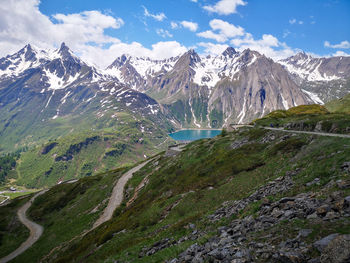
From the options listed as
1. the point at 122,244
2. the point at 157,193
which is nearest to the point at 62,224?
the point at 157,193

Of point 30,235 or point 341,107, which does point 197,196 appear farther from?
point 341,107

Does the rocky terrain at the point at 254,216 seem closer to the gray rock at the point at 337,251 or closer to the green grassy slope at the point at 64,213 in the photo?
the gray rock at the point at 337,251

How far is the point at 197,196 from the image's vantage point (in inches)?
1432

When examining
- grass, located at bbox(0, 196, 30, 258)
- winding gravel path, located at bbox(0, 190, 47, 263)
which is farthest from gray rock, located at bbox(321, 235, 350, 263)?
grass, located at bbox(0, 196, 30, 258)

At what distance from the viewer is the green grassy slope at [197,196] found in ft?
74.2

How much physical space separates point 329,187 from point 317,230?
7784 mm

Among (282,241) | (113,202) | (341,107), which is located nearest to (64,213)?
(113,202)

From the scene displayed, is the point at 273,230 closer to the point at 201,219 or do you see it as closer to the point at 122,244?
the point at 201,219

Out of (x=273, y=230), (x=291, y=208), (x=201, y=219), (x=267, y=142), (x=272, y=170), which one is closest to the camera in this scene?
(x=273, y=230)

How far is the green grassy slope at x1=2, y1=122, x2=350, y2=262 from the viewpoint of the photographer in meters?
22.6

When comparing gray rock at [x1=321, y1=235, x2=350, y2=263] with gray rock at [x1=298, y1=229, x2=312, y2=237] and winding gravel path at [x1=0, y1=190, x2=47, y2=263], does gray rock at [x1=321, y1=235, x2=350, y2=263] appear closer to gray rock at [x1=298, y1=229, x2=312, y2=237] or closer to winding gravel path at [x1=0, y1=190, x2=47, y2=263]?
gray rock at [x1=298, y1=229, x2=312, y2=237]

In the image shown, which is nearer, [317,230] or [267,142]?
[317,230]

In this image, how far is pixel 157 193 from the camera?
2160 inches

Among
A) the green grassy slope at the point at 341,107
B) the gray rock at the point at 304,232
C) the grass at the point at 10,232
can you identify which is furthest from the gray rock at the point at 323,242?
the green grassy slope at the point at 341,107
